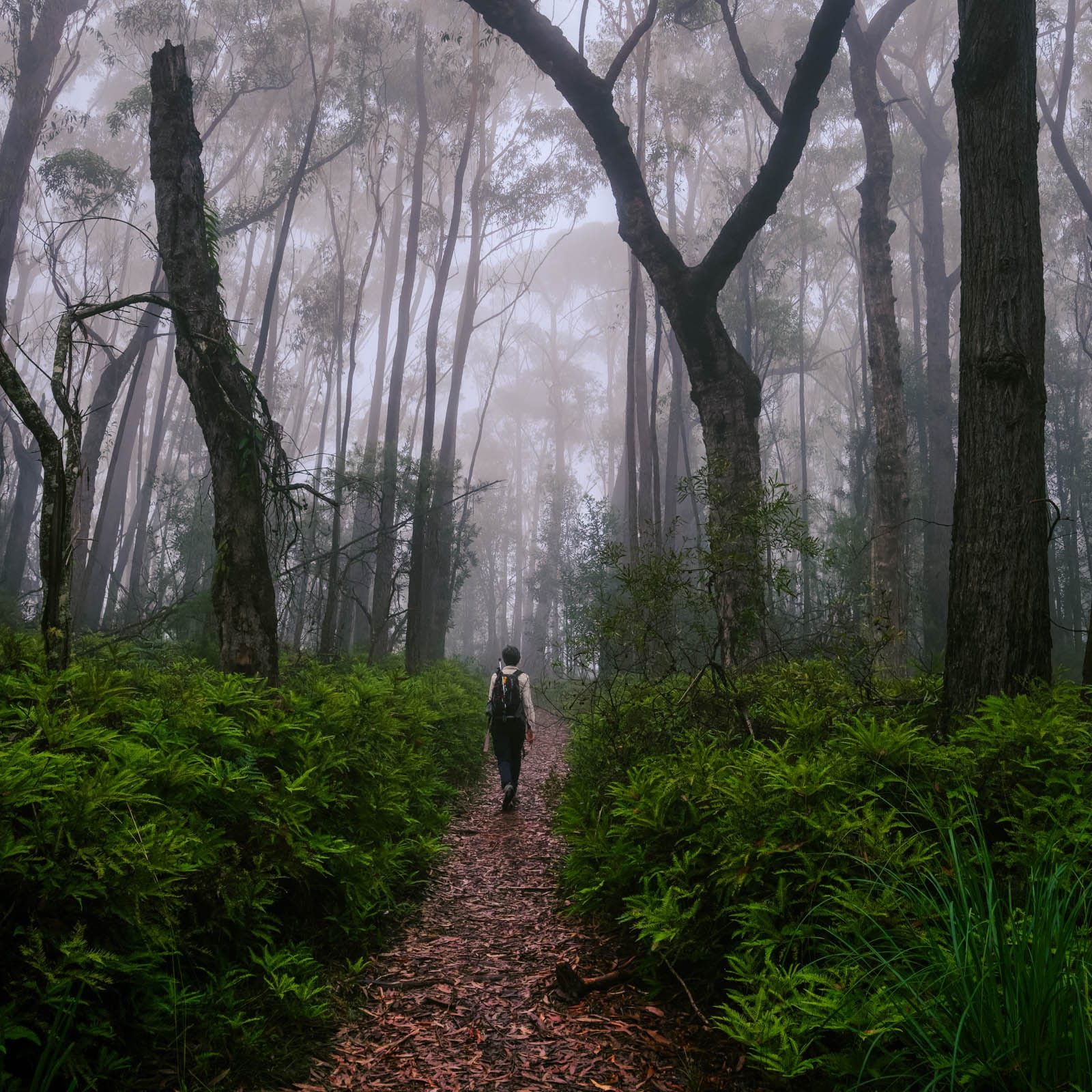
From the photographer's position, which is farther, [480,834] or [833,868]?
[480,834]

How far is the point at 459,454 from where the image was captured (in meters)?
56.5

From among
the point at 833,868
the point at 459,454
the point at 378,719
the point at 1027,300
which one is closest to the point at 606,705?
the point at 378,719

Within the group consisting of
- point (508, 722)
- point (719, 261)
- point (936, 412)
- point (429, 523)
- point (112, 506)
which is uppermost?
point (936, 412)

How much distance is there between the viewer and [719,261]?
734cm

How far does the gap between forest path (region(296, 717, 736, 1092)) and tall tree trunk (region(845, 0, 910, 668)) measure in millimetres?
8486

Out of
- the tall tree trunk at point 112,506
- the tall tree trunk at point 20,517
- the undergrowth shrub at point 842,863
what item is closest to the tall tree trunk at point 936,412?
the undergrowth shrub at point 842,863

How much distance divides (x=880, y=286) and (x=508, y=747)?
984cm

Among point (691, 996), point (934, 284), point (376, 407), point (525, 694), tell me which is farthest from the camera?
point (376, 407)

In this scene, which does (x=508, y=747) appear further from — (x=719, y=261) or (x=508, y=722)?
(x=719, y=261)

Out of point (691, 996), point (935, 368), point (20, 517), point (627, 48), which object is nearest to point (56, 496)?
point (691, 996)

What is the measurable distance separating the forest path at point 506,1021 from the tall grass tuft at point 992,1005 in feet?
2.63

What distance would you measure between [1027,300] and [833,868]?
3391mm

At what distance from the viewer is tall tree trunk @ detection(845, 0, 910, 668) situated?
36.3ft

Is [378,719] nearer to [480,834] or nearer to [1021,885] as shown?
[480,834]
